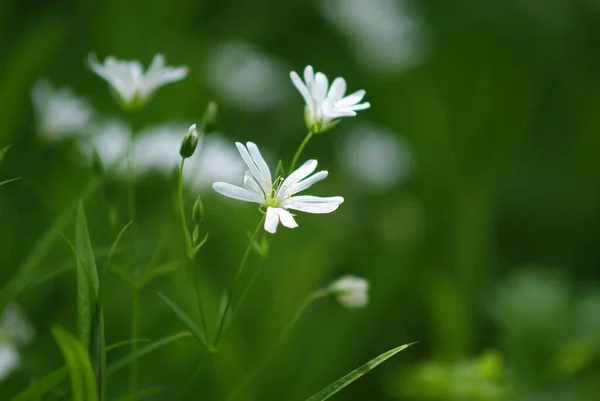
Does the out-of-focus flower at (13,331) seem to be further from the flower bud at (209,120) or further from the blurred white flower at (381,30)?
the blurred white flower at (381,30)

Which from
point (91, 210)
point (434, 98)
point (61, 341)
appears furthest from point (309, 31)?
point (61, 341)

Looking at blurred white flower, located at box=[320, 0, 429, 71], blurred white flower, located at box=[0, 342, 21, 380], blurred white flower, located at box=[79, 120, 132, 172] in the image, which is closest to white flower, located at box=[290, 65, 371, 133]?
blurred white flower, located at box=[0, 342, 21, 380]

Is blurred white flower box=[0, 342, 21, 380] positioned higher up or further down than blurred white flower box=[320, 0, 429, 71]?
further down

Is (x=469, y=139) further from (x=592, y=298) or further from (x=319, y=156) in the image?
(x=592, y=298)

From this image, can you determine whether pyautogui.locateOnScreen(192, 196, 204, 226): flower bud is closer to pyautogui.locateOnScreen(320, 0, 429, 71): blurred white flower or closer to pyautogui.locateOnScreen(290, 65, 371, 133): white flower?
pyautogui.locateOnScreen(290, 65, 371, 133): white flower

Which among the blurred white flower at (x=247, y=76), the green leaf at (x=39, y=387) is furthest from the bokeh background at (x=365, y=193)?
the green leaf at (x=39, y=387)
